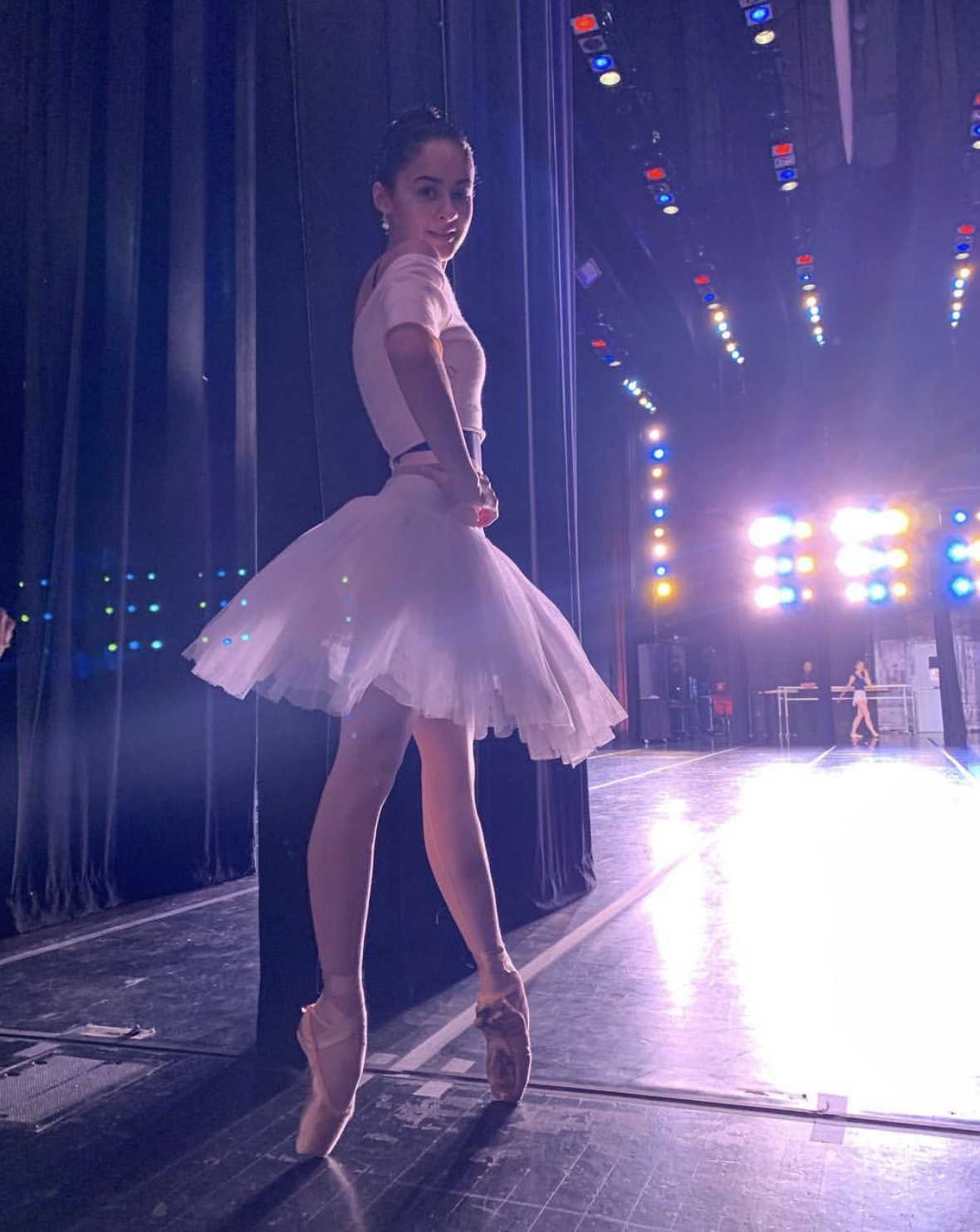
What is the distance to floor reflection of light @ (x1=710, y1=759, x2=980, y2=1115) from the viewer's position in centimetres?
152

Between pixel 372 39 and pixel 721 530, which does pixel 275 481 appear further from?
pixel 721 530

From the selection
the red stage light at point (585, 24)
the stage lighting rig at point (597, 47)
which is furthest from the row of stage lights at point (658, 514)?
the red stage light at point (585, 24)

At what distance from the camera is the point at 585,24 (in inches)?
248

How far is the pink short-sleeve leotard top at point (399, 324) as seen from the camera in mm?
1337

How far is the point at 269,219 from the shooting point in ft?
6.24

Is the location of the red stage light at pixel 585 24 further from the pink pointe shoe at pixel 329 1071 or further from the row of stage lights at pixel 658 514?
the row of stage lights at pixel 658 514

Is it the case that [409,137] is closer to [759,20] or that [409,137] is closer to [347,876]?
[347,876]

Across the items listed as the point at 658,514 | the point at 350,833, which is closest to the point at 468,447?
the point at 350,833

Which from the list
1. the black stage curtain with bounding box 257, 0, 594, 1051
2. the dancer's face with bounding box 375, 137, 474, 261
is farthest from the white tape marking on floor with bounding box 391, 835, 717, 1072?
the dancer's face with bounding box 375, 137, 474, 261

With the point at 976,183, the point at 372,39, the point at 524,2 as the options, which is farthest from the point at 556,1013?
the point at 976,183

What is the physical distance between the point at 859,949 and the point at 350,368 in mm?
1898

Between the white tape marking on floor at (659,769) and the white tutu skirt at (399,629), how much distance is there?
5.71m

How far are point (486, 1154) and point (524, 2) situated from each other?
3553mm

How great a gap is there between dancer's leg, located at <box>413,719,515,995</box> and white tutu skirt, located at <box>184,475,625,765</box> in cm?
8
